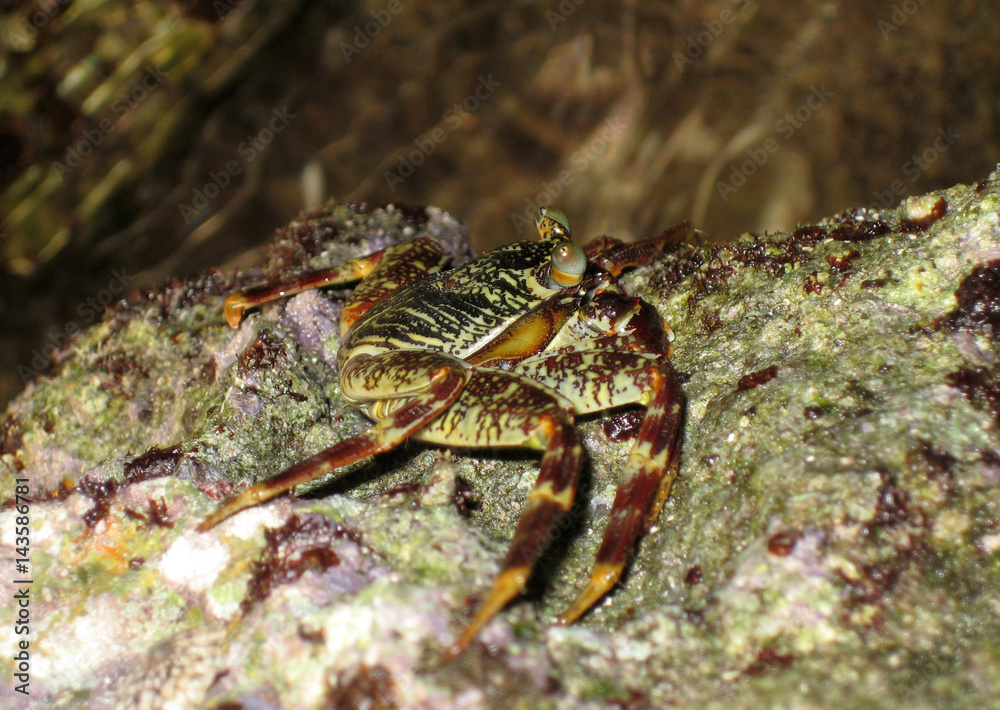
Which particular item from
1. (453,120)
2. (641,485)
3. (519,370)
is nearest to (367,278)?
(519,370)

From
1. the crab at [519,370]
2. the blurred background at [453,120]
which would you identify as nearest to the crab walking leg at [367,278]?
the crab at [519,370]

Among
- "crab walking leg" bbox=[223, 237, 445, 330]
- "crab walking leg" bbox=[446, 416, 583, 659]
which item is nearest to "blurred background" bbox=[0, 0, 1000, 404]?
"crab walking leg" bbox=[223, 237, 445, 330]

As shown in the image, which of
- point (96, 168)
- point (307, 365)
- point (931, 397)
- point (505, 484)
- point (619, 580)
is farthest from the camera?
point (96, 168)

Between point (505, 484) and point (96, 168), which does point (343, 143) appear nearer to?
point (96, 168)

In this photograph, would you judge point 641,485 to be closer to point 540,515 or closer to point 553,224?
point 540,515

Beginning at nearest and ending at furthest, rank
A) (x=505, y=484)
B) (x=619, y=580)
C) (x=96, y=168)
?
1. (x=619, y=580)
2. (x=505, y=484)
3. (x=96, y=168)

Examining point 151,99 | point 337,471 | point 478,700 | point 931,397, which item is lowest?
point 478,700

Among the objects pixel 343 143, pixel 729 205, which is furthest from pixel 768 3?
pixel 343 143
